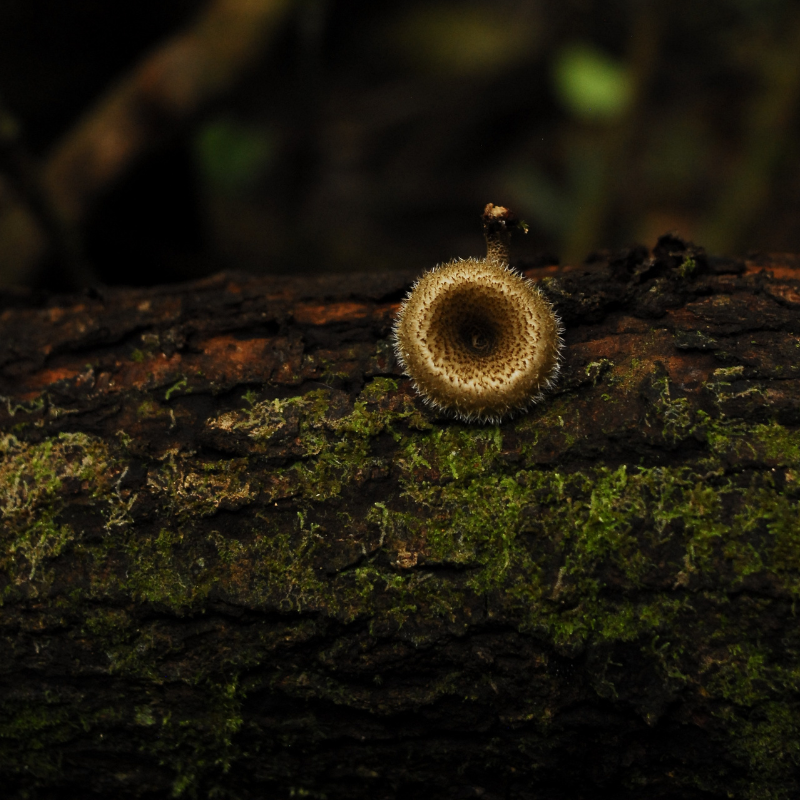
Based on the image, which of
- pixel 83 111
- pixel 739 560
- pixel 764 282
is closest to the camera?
pixel 739 560

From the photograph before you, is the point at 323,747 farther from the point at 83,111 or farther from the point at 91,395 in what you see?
the point at 83,111

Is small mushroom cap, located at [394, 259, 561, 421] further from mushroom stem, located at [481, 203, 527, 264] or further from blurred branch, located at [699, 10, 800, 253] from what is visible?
blurred branch, located at [699, 10, 800, 253]

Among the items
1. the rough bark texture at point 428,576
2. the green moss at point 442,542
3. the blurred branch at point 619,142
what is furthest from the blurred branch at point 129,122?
the green moss at point 442,542

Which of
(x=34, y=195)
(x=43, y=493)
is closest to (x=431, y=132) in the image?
(x=34, y=195)

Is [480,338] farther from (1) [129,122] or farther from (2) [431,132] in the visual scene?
(2) [431,132]

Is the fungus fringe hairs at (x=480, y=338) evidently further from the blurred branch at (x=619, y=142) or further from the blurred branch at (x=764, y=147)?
the blurred branch at (x=764, y=147)

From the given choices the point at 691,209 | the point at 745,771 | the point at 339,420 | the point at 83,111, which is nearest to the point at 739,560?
the point at 745,771
